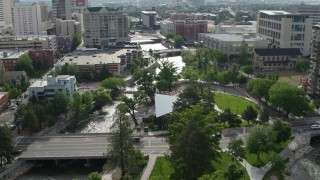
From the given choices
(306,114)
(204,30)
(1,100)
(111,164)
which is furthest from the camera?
(204,30)

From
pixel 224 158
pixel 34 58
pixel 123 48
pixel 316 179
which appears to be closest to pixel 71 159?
pixel 224 158

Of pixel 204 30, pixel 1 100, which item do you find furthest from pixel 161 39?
pixel 1 100

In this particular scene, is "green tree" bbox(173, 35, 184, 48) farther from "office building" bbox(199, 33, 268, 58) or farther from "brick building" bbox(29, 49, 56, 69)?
"brick building" bbox(29, 49, 56, 69)

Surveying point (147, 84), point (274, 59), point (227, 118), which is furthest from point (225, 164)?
point (274, 59)

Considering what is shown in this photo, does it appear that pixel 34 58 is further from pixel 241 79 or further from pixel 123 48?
pixel 241 79

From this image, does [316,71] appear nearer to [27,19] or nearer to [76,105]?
[76,105]

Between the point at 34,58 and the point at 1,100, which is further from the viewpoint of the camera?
the point at 34,58

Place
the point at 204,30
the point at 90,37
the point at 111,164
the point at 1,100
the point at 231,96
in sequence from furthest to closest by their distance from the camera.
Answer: the point at 204,30
the point at 90,37
the point at 231,96
the point at 1,100
the point at 111,164

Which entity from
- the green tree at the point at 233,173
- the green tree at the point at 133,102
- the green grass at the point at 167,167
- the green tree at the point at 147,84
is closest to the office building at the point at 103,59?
the green tree at the point at 147,84
